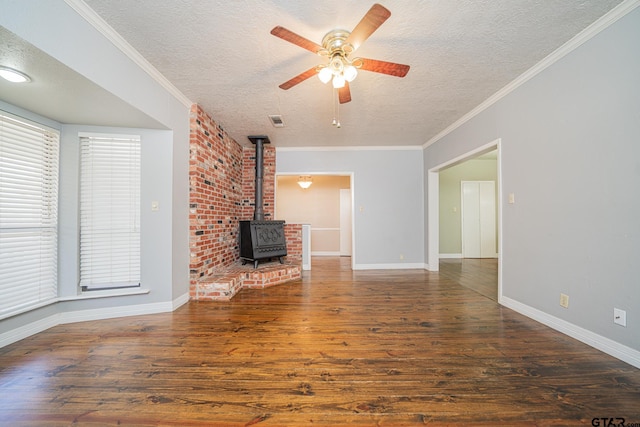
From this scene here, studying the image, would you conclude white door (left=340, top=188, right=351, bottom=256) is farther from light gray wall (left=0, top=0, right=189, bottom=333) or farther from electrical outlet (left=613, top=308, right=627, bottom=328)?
electrical outlet (left=613, top=308, right=627, bottom=328)

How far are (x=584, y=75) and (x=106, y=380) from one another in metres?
4.25

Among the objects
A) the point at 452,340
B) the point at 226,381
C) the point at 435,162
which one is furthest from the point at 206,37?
the point at 435,162

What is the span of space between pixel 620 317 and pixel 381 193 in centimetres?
337

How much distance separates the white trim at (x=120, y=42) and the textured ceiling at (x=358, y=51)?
5cm

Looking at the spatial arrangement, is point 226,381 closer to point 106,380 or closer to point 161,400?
point 161,400

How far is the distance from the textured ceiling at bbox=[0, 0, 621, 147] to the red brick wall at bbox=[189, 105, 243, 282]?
17.2 inches

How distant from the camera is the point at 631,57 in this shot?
1.57m

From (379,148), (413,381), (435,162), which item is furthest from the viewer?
(379,148)

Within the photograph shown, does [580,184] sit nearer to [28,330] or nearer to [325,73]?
[325,73]

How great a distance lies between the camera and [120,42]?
71.5 inches

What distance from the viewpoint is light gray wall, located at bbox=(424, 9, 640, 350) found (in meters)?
1.58

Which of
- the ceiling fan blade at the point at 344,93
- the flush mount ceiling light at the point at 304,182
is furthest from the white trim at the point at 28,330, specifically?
the flush mount ceiling light at the point at 304,182

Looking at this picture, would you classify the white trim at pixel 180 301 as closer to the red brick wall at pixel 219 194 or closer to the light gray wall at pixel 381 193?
the red brick wall at pixel 219 194

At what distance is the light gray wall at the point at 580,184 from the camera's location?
1581 millimetres
